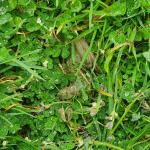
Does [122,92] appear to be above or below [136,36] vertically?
below

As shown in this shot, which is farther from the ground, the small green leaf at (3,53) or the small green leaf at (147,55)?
the small green leaf at (3,53)

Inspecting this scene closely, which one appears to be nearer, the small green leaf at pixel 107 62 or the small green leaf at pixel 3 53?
the small green leaf at pixel 3 53

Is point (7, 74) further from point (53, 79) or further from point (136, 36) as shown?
point (136, 36)

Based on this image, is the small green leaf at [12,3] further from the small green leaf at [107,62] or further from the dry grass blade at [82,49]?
the small green leaf at [107,62]

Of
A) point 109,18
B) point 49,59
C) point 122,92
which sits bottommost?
point 122,92

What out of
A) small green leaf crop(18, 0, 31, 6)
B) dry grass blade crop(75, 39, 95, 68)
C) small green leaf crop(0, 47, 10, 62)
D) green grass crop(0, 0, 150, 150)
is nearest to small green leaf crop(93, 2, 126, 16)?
green grass crop(0, 0, 150, 150)

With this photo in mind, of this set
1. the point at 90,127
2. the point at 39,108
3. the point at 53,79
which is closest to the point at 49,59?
the point at 53,79

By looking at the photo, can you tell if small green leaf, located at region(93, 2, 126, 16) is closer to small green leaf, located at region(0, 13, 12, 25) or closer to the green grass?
the green grass

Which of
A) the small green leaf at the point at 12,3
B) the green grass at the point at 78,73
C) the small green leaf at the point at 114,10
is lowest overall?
the green grass at the point at 78,73

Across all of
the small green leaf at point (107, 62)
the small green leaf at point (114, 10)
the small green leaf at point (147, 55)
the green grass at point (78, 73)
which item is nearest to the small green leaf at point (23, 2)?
the green grass at point (78, 73)
